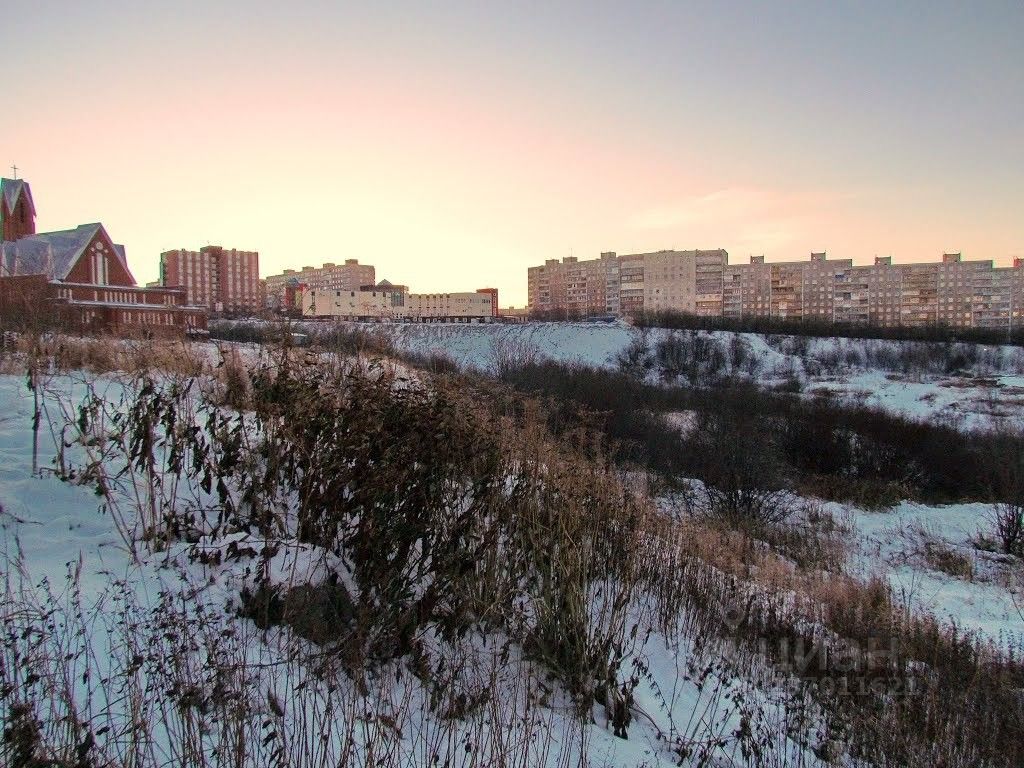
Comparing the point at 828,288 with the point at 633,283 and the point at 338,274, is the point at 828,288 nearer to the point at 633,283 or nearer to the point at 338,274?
the point at 633,283

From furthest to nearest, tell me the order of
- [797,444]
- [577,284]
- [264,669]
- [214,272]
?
[577,284], [214,272], [797,444], [264,669]

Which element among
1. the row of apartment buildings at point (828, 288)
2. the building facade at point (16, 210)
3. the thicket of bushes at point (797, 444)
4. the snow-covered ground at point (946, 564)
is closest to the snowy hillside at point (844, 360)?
the thicket of bushes at point (797, 444)

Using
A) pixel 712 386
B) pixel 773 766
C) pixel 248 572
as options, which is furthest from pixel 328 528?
pixel 712 386

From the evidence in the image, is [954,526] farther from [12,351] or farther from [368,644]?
[12,351]

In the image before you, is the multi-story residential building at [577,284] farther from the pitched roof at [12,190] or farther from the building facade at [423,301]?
the pitched roof at [12,190]

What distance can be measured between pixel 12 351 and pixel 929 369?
42817 mm

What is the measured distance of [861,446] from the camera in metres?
17.1

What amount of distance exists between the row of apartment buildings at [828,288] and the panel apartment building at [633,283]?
0.13 metres

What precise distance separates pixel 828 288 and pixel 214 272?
3459 inches

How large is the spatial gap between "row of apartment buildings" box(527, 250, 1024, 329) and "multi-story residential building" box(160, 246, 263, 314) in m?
48.6

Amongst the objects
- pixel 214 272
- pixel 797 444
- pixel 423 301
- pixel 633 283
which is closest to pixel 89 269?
pixel 797 444

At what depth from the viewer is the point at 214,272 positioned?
89188 mm

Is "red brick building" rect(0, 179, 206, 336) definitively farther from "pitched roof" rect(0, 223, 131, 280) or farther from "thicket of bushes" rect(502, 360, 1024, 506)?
"thicket of bushes" rect(502, 360, 1024, 506)

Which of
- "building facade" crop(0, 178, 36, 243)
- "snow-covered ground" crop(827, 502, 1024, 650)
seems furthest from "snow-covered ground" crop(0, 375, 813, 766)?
"building facade" crop(0, 178, 36, 243)
